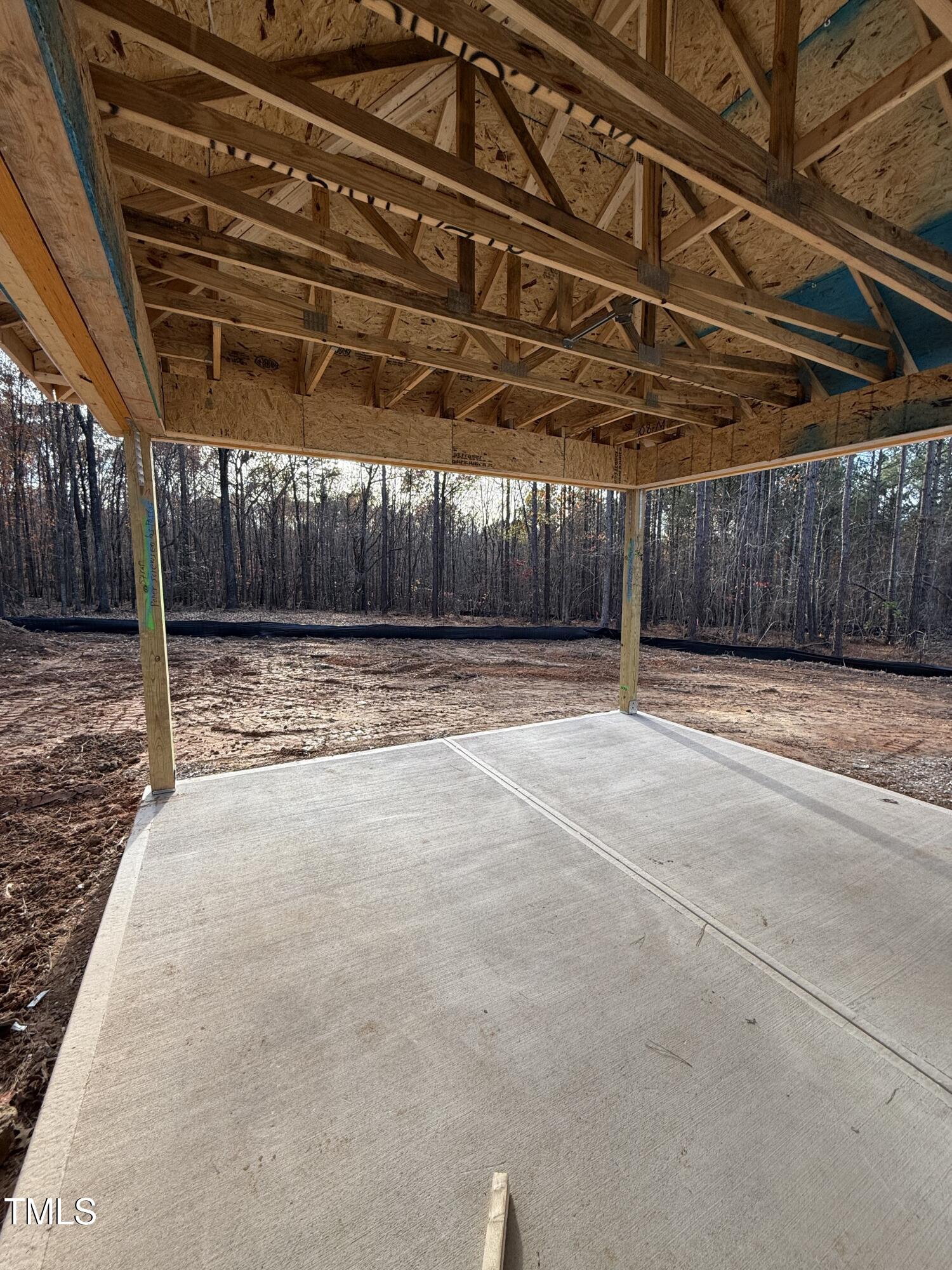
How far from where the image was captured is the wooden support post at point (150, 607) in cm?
309

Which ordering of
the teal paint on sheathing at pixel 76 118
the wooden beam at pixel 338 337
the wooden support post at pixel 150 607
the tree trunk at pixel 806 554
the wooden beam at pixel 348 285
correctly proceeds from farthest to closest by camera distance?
the tree trunk at pixel 806 554, the wooden support post at pixel 150 607, the wooden beam at pixel 338 337, the wooden beam at pixel 348 285, the teal paint on sheathing at pixel 76 118

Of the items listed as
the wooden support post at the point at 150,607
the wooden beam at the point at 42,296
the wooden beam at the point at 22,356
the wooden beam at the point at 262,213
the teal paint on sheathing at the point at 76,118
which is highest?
the wooden beam at the point at 262,213

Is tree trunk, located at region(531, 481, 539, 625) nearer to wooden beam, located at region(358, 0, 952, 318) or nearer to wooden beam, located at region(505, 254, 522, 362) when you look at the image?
wooden beam, located at region(505, 254, 522, 362)

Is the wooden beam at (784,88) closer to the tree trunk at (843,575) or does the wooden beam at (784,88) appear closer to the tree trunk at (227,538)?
the tree trunk at (843,575)

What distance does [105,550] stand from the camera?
62.1ft

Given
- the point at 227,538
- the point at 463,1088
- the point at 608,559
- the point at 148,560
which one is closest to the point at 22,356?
the point at 148,560

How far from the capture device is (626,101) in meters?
1.46

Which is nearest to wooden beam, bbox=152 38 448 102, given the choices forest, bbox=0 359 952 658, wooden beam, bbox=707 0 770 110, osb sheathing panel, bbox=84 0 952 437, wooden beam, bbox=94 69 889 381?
osb sheathing panel, bbox=84 0 952 437

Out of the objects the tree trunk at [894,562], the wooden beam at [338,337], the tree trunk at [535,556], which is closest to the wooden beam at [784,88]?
the wooden beam at [338,337]

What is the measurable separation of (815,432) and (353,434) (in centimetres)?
350

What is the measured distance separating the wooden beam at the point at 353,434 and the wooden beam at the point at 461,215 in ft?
5.26

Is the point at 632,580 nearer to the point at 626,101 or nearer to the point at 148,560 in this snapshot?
the point at 626,101

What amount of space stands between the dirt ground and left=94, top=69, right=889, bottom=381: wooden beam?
3.05 m

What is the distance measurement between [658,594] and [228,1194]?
20.5 m
